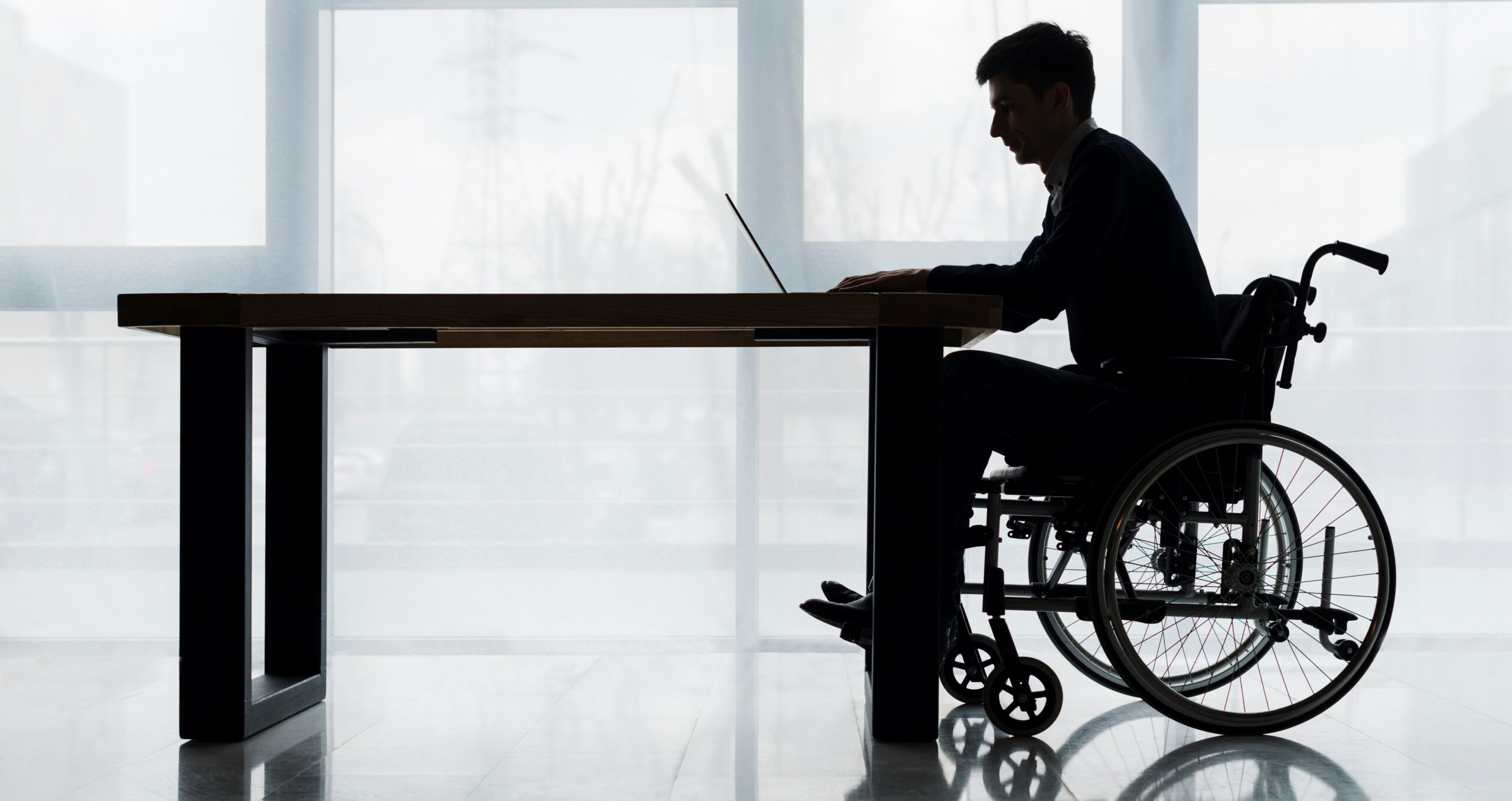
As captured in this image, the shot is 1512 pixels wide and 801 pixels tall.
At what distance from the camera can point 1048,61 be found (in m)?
1.88

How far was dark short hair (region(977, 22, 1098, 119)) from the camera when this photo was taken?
6.17 feet

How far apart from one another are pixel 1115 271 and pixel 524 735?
1.17m

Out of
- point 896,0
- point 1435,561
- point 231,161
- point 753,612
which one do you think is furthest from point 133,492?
point 1435,561

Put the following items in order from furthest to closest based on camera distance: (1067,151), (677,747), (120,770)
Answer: (1067,151) < (677,747) < (120,770)

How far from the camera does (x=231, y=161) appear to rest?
271cm

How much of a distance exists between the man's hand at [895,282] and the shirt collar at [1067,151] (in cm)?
38

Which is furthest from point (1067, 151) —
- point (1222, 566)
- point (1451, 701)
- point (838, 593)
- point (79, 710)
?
point (79, 710)

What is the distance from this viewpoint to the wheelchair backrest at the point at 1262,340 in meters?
1.72

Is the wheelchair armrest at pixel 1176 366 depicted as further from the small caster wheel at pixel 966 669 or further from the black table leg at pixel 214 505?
the black table leg at pixel 214 505

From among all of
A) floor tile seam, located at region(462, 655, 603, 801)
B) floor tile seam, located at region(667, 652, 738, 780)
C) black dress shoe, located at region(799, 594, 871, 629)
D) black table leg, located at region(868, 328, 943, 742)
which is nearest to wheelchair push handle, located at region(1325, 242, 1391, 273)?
black table leg, located at region(868, 328, 943, 742)

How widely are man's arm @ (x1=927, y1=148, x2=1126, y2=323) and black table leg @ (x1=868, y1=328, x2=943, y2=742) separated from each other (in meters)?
0.16

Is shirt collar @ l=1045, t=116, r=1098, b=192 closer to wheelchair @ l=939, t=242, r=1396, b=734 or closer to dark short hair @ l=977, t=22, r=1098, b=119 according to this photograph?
dark short hair @ l=977, t=22, r=1098, b=119

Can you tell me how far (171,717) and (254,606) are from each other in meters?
1.03

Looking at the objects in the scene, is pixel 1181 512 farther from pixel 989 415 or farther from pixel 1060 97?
pixel 1060 97
